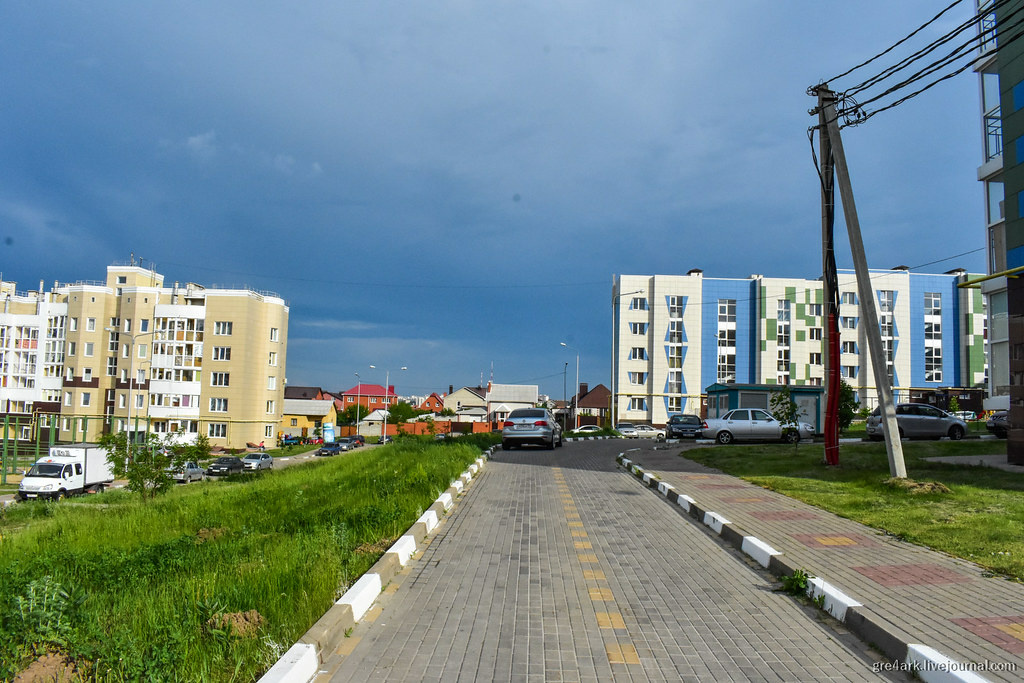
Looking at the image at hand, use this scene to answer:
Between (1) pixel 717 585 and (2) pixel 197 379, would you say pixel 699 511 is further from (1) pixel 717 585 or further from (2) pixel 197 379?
(2) pixel 197 379

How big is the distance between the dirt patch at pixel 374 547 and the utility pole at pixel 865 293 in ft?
33.0

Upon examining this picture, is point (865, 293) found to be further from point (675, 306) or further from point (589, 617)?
point (675, 306)

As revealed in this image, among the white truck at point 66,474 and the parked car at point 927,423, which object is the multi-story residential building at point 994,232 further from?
the white truck at point 66,474

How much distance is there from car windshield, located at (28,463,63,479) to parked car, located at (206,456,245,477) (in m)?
12.4

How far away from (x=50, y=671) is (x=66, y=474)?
99.9 feet

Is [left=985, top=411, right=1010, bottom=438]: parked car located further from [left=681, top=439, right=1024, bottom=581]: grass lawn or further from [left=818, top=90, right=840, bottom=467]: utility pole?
[left=818, top=90, right=840, bottom=467]: utility pole

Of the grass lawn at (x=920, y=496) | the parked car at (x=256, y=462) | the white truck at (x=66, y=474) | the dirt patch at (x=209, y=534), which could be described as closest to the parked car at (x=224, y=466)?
the parked car at (x=256, y=462)

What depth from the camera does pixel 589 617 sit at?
18.8ft

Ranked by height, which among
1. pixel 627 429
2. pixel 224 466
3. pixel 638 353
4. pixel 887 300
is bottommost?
pixel 224 466

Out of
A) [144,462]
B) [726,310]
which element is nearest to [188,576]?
[144,462]

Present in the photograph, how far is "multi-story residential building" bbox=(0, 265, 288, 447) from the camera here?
69375mm

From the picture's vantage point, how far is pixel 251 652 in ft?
14.7

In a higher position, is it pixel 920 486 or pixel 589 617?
pixel 920 486

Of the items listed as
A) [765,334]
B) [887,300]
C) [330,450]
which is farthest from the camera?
[887,300]
